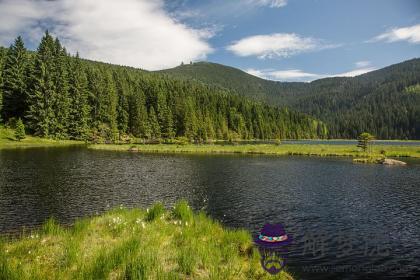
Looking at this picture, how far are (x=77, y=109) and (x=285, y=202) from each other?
10318 cm

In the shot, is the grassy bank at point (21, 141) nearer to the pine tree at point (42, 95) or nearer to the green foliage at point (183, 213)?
the pine tree at point (42, 95)

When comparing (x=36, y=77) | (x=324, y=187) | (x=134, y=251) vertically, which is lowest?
(x=324, y=187)

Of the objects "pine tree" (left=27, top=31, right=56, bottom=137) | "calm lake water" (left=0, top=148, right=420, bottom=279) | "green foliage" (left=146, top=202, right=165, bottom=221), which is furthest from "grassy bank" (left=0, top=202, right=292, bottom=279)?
"pine tree" (left=27, top=31, right=56, bottom=137)

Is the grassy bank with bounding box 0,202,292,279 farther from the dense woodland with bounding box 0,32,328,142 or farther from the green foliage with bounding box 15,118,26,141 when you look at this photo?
the dense woodland with bounding box 0,32,328,142

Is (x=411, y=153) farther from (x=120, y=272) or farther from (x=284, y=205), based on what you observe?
(x=120, y=272)

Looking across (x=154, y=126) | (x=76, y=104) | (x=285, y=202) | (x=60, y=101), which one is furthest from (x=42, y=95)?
(x=285, y=202)

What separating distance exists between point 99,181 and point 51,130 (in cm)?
7583

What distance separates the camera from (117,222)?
56.2 feet

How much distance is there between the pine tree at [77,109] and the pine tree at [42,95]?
896 cm

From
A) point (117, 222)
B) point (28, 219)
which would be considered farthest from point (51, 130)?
point (117, 222)

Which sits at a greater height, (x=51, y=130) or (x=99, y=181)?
(x=51, y=130)

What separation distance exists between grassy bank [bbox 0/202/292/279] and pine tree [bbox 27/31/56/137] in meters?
94.7

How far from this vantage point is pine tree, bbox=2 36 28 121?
104 metres

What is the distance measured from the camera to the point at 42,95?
102 meters
